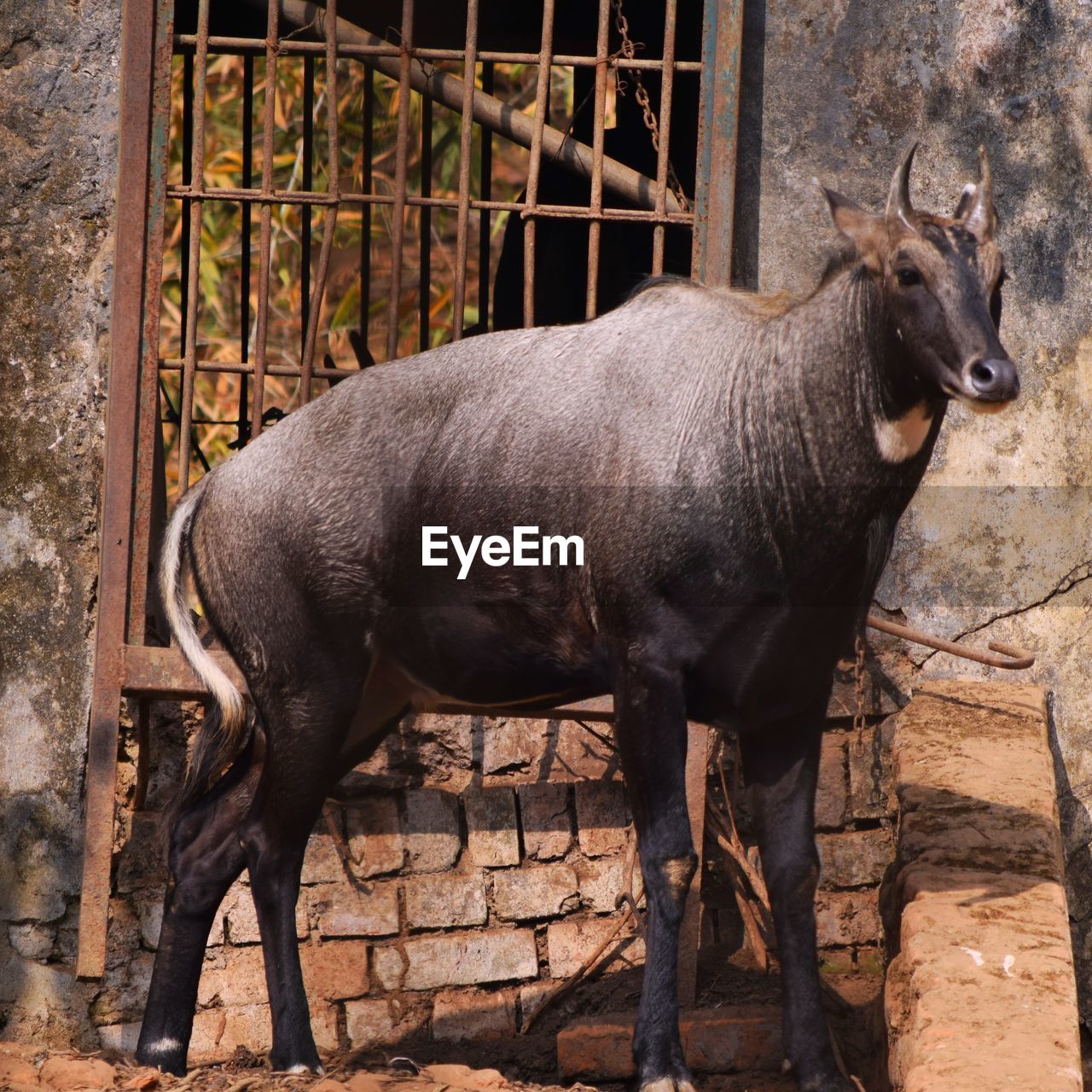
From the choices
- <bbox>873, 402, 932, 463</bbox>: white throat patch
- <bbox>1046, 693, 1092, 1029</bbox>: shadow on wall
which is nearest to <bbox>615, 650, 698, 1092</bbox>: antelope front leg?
<bbox>873, 402, 932, 463</bbox>: white throat patch

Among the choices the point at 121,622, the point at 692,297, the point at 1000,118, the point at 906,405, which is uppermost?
the point at 1000,118

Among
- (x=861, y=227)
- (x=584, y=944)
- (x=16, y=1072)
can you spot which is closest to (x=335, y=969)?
(x=584, y=944)

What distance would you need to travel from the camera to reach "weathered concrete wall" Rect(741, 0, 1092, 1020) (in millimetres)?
5805

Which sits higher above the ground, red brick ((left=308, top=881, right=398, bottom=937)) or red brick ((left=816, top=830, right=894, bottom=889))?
red brick ((left=816, top=830, right=894, bottom=889))

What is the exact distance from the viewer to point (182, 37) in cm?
556

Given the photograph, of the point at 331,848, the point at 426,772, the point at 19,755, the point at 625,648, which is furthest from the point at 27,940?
the point at 625,648

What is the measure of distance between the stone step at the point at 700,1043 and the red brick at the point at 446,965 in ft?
1.91

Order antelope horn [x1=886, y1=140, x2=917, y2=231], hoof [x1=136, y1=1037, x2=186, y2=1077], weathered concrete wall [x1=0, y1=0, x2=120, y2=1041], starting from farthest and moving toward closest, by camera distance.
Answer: weathered concrete wall [x1=0, y1=0, x2=120, y2=1041] → hoof [x1=136, y1=1037, x2=186, y2=1077] → antelope horn [x1=886, y1=140, x2=917, y2=231]

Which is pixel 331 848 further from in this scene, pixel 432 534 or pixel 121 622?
pixel 432 534

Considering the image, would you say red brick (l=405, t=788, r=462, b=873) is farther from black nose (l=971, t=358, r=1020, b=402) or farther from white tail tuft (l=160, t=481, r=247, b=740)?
black nose (l=971, t=358, r=1020, b=402)

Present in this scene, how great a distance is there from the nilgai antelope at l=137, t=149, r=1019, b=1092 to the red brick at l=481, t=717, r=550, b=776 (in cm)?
80

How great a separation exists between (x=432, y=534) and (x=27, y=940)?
6.90 feet

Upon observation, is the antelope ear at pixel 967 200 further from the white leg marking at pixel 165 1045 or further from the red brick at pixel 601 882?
the white leg marking at pixel 165 1045

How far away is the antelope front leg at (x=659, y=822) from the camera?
13.9ft
